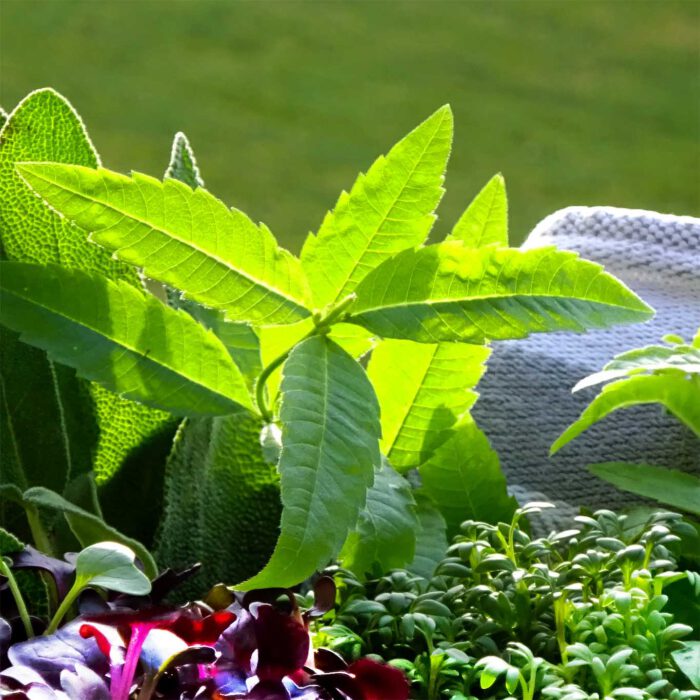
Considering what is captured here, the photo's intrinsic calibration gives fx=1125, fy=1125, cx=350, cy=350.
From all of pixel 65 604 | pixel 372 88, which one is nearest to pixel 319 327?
pixel 65 604

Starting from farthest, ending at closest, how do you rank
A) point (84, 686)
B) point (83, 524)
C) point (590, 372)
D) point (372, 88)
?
point (372, 88) → point (590, 372) → point (83, 524) → point (84, 686)

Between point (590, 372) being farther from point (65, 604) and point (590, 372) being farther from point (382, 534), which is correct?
point (65, 604)

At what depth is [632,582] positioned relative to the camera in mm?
367

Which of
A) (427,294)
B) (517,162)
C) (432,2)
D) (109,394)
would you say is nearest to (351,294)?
(427,294)

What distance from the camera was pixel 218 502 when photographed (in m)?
0.44

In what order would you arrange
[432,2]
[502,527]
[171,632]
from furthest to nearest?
1. [432,2]
2. [502,527]
3. [171,632]

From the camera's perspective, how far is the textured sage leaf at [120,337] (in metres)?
0.40

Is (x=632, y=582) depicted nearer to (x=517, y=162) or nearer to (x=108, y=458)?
(x=108, y=458)

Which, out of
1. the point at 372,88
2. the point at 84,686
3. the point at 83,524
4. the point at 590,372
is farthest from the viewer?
the point at 372,88

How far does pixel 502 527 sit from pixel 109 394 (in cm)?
17

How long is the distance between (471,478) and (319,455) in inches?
4.6

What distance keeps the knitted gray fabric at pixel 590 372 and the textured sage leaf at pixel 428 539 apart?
7 centimetres

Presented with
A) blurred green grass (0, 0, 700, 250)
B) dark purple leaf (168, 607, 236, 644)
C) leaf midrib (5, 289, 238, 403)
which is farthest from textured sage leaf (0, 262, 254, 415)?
blurred green grass (0, 0, 700, 250)

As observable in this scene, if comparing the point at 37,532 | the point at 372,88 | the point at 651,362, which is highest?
the point at 372,88
